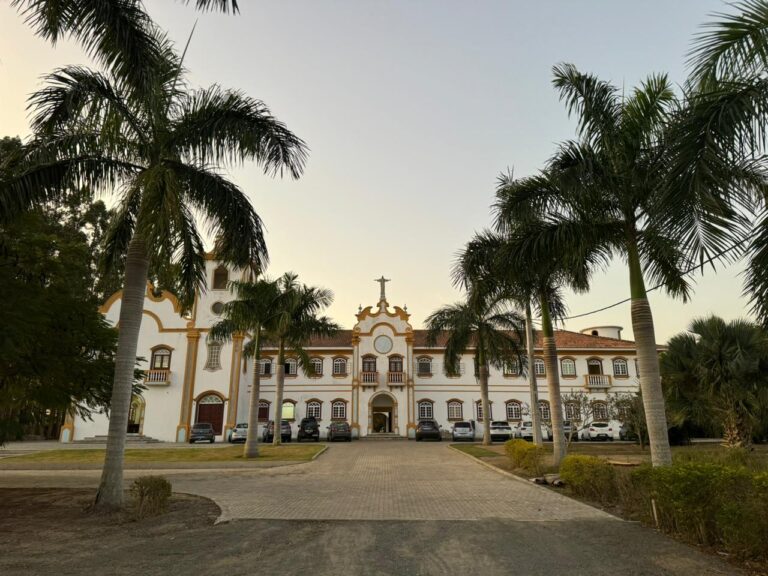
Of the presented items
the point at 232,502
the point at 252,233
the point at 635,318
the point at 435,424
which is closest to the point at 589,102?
the point at 635,318

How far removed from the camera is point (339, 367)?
39656mm

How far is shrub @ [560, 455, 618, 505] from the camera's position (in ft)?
32.5

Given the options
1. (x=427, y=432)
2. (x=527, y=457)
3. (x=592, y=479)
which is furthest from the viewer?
(x=427, y=432)

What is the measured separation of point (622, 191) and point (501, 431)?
26872mm

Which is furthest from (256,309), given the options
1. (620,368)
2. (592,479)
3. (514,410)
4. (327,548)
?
(620,368)

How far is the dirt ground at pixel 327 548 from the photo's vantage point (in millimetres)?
5734

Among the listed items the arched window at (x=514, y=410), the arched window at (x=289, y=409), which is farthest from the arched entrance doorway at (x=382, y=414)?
the arched window at (x=514, y=410)

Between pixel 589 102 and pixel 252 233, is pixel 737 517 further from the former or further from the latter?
pixel 252 233

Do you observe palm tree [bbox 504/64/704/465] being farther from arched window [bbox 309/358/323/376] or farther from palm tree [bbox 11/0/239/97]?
arched window [bbox 309/358/323/376]

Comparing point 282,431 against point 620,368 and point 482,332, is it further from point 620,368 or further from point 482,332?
point 620,368

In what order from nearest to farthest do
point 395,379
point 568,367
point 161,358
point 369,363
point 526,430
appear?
point 526,430 → point 161,358 → point 395,379 → point 369,363 → point 568,367

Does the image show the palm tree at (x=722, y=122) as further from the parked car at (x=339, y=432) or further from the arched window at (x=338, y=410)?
the arched window at (x=338, y=410)

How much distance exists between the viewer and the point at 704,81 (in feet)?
21.3

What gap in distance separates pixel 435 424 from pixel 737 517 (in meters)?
29.9
